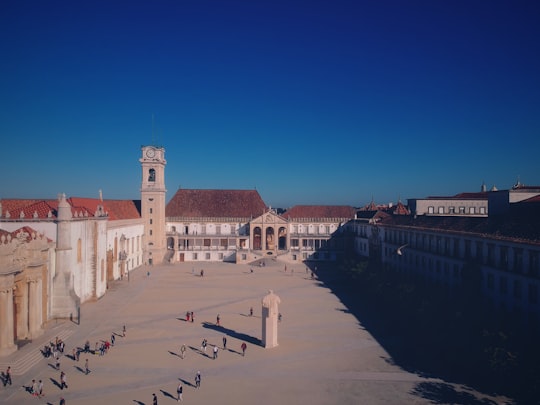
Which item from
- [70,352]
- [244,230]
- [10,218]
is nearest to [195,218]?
[244,230]

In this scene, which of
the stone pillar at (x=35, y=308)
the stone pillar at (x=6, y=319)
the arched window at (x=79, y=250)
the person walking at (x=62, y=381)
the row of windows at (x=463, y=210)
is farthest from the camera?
the row of windows at (x=463, y=210)

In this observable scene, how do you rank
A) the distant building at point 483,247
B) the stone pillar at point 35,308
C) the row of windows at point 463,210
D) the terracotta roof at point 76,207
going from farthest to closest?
the row of windows at point 463,210
the terracotta roof at point 76,207
the stone pillar at point 35,308
the distant building at point 483,247

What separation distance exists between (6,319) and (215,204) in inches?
2209

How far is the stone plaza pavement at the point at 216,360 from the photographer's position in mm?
24984

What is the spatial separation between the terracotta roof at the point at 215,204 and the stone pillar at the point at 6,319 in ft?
170

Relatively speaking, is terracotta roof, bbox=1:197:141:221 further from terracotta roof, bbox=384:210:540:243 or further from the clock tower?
terracotta roof, bbox=384:210:540:243

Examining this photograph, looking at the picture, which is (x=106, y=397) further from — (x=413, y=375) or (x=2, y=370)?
(x=413, y=375)

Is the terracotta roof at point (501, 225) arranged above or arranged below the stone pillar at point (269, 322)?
above

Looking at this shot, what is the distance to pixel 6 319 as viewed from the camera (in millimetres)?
30156

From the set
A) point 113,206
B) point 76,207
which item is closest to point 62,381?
point 76,207

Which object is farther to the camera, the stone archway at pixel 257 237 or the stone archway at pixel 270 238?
the stone archway at pixel 270 238

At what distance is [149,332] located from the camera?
36.9 metres

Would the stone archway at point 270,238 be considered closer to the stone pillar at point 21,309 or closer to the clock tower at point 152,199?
the clock tower at point 152,199

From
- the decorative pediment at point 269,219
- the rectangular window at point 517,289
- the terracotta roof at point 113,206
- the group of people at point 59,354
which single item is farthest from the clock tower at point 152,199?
the rectangular window at point 517,289
